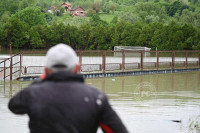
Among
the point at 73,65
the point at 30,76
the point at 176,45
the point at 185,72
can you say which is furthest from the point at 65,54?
the point at 176,45

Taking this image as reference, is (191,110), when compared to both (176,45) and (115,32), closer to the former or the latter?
(176,45)

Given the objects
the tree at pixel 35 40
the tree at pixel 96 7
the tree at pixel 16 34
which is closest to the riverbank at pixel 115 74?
the tree at pixel 35 40

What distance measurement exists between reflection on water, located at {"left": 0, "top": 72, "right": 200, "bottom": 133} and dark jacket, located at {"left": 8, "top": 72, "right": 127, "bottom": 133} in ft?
25.9

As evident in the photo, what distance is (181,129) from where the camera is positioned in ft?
36.0

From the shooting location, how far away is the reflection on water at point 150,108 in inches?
441

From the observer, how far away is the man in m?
2.76

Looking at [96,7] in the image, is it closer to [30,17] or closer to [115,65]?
[30,17]

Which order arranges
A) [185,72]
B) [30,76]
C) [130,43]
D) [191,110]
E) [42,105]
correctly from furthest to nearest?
1. [130,43]
2. [185,72]
3. [30,76]
4. [191,110]
5. [42,105]

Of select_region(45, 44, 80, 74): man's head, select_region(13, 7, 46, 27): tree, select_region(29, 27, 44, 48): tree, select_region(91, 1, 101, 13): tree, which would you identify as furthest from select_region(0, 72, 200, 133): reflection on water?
select_region(91, 1, 101, 13): tree

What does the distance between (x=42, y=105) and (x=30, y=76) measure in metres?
22.3

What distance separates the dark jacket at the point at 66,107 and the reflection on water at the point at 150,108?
788 cm

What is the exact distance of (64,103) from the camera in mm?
2770

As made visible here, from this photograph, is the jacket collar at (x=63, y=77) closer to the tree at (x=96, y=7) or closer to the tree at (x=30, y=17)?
the tree at (x=30, y=17)

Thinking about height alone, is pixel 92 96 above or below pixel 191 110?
above
